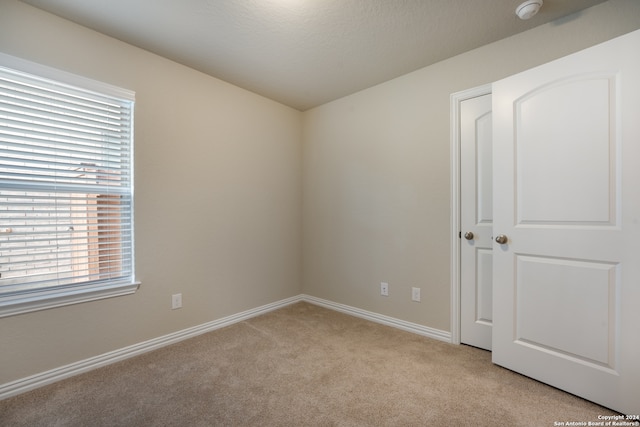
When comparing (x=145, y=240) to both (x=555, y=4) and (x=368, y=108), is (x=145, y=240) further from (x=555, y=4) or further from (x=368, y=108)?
(x=555, y=4)

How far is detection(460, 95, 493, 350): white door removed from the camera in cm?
218

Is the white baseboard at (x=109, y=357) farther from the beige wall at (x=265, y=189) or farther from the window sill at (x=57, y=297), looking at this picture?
the window sill at (x=57, y=297)

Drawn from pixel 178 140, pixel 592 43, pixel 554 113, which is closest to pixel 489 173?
pixel 554 113

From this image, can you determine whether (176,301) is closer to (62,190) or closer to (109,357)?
(109,357)

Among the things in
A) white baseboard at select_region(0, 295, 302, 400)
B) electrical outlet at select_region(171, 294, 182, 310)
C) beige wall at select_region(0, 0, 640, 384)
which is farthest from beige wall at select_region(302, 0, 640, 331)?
electrical outlet at select_region(171, 294, 182, 310)

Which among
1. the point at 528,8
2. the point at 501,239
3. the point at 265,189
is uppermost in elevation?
the point at 528,8

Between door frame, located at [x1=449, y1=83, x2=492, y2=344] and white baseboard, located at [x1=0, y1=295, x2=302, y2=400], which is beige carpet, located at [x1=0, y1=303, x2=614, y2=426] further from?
door frame, located at [x1=449, y1=83, x2=492, y2=344]

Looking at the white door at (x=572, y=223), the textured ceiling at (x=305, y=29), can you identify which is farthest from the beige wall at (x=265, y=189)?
the white door at (x=572, y=223)

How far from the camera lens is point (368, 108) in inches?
113

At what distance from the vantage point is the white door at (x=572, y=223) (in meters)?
1.47

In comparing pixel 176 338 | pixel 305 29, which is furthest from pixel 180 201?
pixel 305 29

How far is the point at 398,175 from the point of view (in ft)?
8.71

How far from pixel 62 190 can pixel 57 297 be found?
700mm

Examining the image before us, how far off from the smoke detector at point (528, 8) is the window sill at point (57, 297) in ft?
10.5
